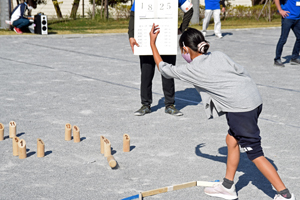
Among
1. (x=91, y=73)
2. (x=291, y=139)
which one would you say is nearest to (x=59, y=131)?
(x=291, y=139)

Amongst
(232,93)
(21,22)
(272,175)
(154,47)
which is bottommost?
(272,175)

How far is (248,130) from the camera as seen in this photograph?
3561mm

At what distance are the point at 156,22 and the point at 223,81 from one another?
2436 millimetres

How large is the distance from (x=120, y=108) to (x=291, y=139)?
8.69ft

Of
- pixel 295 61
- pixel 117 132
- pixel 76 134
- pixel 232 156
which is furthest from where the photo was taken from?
pixel 295 61

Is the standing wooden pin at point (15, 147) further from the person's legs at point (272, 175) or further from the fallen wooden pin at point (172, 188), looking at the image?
the person's legs at point (272, 175)

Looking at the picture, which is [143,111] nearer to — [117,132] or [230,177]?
[117,132]

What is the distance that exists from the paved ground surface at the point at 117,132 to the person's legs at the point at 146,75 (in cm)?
26

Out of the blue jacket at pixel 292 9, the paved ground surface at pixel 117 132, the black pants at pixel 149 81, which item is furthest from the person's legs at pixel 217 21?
the black pants at pixel 149 81

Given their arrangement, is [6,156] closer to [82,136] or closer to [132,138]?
[82,136]

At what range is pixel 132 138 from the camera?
544 centimetres

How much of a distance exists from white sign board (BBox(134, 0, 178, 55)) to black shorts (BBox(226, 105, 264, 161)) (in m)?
2.29

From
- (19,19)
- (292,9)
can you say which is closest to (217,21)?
(292,9)

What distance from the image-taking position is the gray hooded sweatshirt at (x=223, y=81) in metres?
3.56
